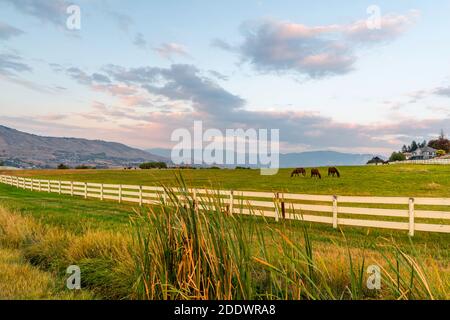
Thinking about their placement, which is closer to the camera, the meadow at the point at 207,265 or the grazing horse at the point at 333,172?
the meadow at the point at 207,265

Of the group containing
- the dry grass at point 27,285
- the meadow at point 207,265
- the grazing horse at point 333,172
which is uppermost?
the grazing horse at point 333,172

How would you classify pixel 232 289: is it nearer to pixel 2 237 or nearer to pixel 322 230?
pixel 2 237

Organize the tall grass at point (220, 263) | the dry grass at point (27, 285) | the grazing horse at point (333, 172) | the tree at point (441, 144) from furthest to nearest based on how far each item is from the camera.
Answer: the tree at point (441, 144), the grazing horse at point (333, 172), the dry grass at point (27, 285), the tall grass at point (220, 263)

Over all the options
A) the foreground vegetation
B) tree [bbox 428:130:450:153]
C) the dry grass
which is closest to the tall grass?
the foreground vegetation

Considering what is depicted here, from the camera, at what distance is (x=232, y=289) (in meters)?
4.57

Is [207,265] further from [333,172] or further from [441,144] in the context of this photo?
[441,144]

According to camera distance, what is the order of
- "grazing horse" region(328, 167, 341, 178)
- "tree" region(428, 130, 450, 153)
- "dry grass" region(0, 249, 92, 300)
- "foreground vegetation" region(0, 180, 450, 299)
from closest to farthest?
"foreground vegetation" region(0, 180, 450, 299)
"dry grass" region(0, 249, 92, 300)
"grazing horse" region(328, 167, 341, 178)
"tree" region(428, 130, 450, 153)

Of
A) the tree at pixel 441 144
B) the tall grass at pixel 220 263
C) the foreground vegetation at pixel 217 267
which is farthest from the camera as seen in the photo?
the tree at pixel 441 144

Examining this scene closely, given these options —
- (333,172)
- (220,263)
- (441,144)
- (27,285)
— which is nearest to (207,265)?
(220,263)

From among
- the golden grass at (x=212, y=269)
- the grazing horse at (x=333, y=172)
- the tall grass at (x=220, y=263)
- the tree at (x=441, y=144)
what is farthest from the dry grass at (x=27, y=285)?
the tree at (x=441, y=144)

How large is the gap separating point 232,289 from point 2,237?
26.5 ft

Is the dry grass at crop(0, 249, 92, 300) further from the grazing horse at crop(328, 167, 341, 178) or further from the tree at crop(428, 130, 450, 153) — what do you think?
the tree at crop(428, 130, 450, 153)

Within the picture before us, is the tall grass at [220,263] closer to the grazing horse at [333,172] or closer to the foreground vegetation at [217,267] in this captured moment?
the foreground vegetation at [217,267]
